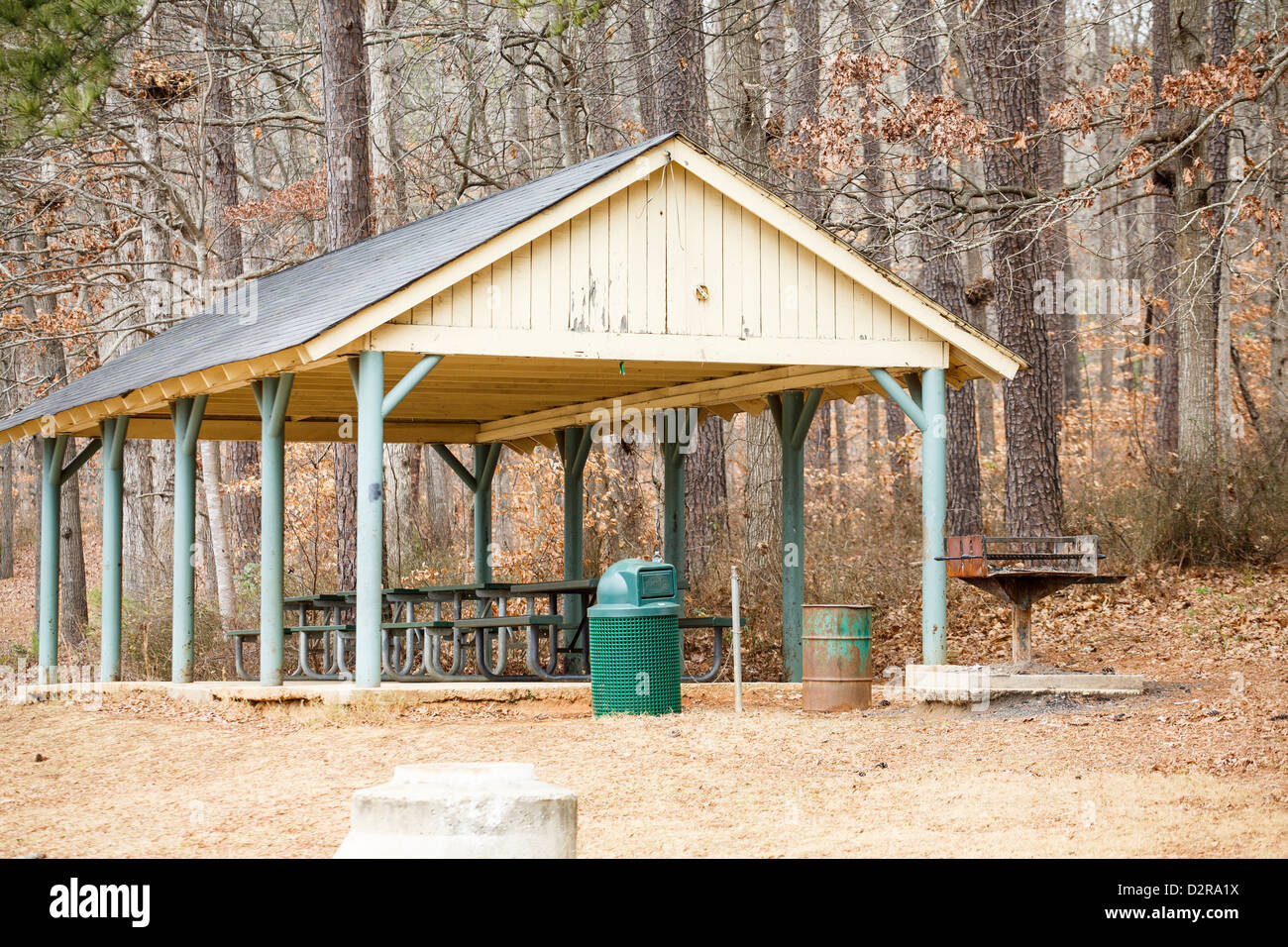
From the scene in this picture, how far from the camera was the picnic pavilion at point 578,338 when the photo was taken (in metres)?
10.8

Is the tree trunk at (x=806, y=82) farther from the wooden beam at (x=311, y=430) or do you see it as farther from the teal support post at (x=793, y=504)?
the teal support post at (x=793, y=504)

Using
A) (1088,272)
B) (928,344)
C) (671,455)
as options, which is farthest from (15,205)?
(1088,272)

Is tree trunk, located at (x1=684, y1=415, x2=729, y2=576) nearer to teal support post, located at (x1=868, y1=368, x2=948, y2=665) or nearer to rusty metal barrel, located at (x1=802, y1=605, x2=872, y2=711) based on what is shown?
teal support post, located at (x1=868, y1=368, x2=948, y2=665)

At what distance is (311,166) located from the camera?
116 feet

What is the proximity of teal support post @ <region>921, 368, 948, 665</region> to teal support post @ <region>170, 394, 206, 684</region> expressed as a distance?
6.24 m

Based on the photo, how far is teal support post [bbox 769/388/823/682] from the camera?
45.7 feet

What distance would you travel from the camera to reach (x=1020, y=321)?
1686 cm

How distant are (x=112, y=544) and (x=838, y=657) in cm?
735

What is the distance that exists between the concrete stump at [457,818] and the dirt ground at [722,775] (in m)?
1.42

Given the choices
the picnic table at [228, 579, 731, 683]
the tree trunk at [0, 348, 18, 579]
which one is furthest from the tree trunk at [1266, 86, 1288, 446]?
the tree trunk at [0, 348, 18, 579]

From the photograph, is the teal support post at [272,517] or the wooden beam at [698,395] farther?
the wooden beam at [698,395]

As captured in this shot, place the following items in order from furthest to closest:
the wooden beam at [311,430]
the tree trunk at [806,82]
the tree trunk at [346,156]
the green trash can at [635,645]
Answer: the tree trunk at [806,82] → the tree trunk at [346,156] → the wooden beam at [311,430] → the green trash can at [635,645]

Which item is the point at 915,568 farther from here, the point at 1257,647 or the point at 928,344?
the point at 928,344

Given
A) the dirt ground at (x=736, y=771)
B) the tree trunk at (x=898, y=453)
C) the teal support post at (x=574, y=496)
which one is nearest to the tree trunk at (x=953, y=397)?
the tree trunk at (x=898, y=453)
